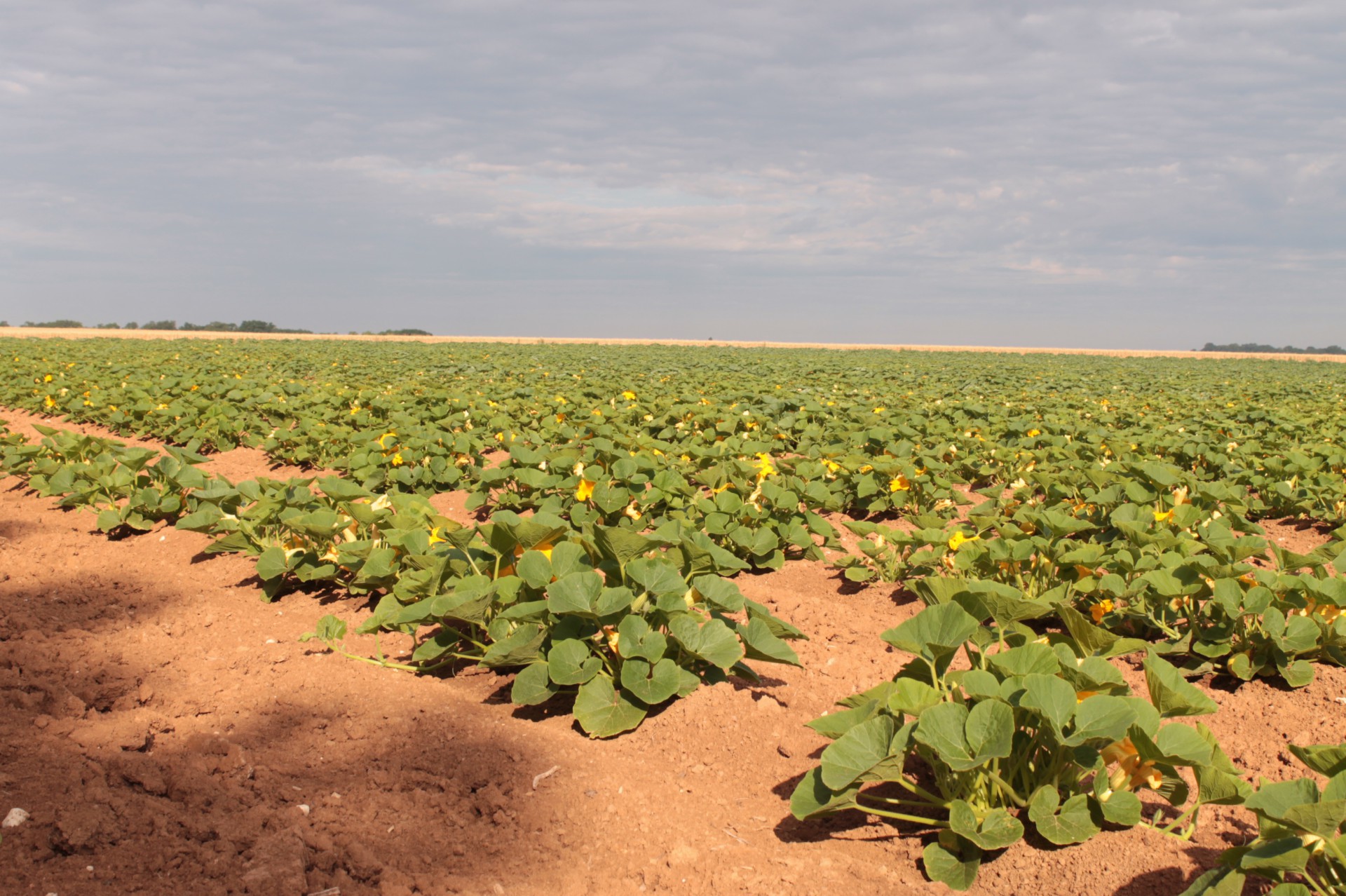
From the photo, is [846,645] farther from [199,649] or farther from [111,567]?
[111,567]

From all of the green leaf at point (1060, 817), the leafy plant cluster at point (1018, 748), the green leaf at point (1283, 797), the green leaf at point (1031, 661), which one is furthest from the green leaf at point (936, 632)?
the green leaf at point (1283, 797)

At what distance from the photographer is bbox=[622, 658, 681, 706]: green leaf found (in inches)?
101

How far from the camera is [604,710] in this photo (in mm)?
2656

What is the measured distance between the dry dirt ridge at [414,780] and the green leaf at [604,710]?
7 cm

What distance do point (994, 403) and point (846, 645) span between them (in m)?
11.1

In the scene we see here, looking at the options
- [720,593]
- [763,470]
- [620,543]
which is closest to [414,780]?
[620,543]

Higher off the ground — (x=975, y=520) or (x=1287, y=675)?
(x=975, y=520)

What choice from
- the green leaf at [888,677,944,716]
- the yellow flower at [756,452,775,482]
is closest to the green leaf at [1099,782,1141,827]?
the green leaf at [888,677,944,716]

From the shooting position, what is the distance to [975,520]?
4512 mm

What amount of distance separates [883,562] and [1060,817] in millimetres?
2668

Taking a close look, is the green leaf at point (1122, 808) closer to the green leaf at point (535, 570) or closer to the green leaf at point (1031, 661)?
the green leaf at point (1031, 661)

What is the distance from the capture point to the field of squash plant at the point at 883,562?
1.97 meters

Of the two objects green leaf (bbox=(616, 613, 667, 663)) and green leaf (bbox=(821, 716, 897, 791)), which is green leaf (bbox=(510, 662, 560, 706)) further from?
green leaf (bbox=(821, 716, 897, 791))

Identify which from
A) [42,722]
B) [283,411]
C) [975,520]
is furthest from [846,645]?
[283,411]
